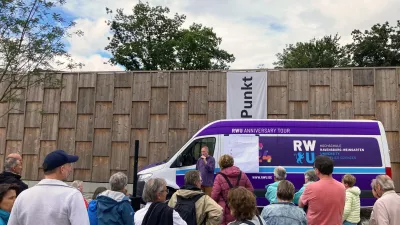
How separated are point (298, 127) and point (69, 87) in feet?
37.3

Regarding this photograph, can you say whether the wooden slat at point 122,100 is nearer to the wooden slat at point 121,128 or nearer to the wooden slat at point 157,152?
the wooden slat at point 121,128

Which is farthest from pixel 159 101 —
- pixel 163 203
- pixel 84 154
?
pixel 163 203

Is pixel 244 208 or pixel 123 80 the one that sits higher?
pixel 123 80

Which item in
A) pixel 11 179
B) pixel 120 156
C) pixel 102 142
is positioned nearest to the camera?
pixel 11 179

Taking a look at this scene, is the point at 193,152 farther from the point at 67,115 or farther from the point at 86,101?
the point at 67,115

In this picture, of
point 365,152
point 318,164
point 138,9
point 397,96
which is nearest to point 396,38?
point 397,96

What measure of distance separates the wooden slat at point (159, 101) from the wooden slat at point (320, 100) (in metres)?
6.30

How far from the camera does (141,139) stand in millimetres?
15484

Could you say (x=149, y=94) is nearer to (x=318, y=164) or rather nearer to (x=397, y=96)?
(x=397, y=96)

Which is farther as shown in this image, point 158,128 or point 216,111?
point 158,128

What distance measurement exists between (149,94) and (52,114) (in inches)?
188

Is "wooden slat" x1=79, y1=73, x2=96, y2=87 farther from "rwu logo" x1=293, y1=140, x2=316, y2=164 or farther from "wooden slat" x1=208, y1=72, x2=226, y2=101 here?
"rwu logo" x1=293, y1=140, x2=316, y2=164

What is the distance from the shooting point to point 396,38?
29.5 m

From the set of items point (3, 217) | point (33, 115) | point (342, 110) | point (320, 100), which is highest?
point (320, 100)
